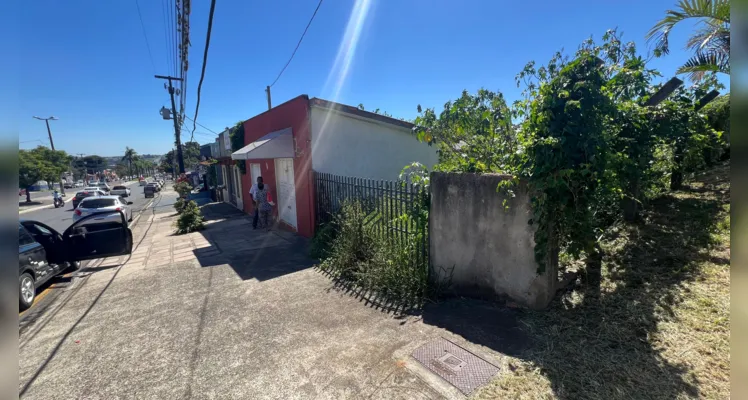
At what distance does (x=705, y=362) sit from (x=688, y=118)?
3.03 meters

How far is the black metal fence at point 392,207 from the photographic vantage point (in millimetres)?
4883

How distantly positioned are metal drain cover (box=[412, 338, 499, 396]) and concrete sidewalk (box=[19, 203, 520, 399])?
0.32 feet

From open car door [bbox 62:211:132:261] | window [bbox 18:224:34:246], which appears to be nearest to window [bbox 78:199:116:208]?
open car door [bbox 62:211:132:261]

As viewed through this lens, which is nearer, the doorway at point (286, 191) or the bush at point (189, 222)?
the doorway at point (286, 191)

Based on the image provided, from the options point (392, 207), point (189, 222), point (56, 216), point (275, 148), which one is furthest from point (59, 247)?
point (56, 216)

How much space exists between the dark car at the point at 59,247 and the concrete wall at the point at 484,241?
692 cm

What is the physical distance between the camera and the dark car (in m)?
5.48

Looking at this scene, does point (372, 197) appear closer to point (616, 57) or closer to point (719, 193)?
point (616, 57)

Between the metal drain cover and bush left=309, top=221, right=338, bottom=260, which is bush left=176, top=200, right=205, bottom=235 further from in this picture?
the metal drain cover

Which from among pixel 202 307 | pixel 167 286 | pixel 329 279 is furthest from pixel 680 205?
pixel 167 286

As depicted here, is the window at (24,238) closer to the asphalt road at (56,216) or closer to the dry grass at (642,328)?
the dry grass at (642,328)

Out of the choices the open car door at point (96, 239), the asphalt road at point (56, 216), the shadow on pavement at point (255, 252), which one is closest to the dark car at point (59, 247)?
the open car door at point (96, 239)

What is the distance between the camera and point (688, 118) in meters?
3.96

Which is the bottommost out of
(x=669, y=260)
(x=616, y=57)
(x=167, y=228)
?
(x=167, y=228)
